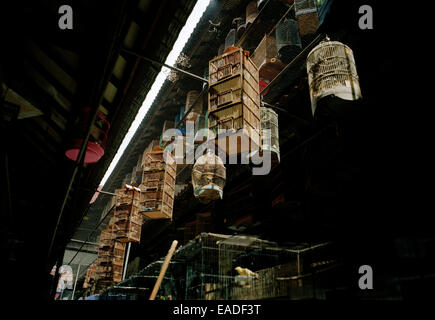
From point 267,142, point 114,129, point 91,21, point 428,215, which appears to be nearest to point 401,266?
point 428,215

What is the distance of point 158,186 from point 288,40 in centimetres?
449

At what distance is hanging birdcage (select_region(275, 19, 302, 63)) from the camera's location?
240 inches

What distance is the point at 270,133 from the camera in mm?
5105

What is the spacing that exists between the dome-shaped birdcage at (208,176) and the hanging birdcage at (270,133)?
37.2 inches

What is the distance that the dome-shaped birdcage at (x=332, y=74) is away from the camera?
348cm

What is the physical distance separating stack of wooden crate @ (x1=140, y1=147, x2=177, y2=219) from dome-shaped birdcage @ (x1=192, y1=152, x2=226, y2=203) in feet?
6.78

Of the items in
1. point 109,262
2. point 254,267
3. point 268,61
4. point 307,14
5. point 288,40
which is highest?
point 268,61

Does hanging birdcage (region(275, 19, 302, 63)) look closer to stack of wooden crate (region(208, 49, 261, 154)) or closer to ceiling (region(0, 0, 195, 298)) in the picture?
stack of wooden crate (region(208, 49, 261, 154))

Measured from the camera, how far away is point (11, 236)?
7.20 metres

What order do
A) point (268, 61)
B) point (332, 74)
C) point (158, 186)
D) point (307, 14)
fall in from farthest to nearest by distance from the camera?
point (158, 186)
point (268, 61)
point (307, 14)
point (332, 74)

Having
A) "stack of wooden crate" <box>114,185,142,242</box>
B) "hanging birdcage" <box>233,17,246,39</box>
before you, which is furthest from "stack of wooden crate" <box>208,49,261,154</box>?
"stack of wooden crate" <box>114,185,142,242</box>

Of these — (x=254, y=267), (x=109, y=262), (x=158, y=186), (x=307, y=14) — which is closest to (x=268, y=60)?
(x=307, y=14)

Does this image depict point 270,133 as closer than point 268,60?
Yes

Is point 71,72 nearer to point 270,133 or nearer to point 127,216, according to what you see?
point 270,133
